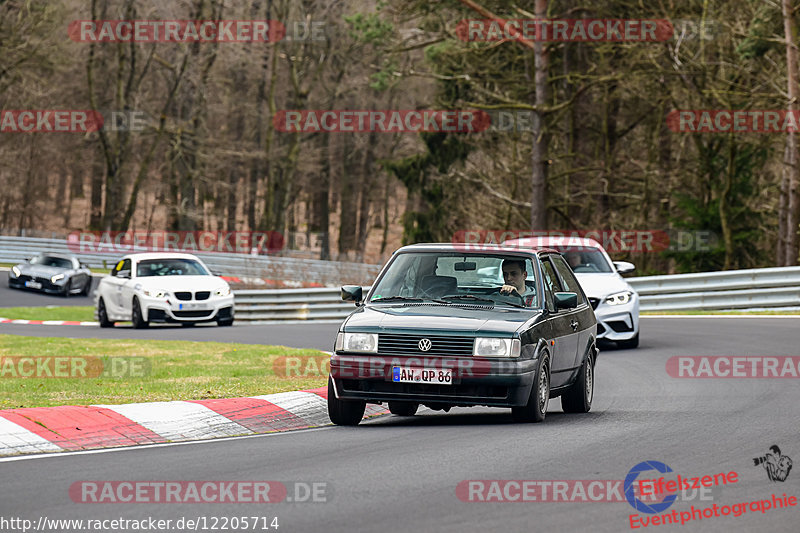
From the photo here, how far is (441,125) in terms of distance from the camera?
42500 millimetres

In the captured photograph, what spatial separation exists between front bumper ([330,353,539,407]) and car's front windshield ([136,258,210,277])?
16.5 meters

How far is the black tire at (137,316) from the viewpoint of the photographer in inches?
1001

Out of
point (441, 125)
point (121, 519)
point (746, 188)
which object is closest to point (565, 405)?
point (121, 519)

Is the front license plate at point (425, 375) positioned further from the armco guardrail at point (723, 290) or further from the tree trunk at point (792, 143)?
the tree trunk at point (792, 143)

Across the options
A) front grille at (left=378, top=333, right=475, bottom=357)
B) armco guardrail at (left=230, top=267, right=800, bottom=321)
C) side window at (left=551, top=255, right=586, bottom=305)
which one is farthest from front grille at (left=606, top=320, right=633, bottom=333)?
front grille at (left=378, top=333, right=475, bottom=357)

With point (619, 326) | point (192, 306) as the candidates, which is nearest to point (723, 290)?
point (619, 326)

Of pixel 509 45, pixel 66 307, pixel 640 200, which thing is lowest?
pixel 66 307

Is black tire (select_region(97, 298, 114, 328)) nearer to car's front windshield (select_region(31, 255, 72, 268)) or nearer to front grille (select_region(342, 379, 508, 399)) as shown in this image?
car's front windshield (select_region(31, 255, 72, 268))

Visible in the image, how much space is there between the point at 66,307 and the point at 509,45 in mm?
16119

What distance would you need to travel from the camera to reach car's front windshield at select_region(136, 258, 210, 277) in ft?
84.8

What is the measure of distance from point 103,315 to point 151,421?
57.6ft

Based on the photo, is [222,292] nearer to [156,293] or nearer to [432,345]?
[156,293]

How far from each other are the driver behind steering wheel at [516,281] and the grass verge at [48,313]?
873 inches

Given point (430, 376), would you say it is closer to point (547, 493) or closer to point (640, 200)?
point (547, 493)
